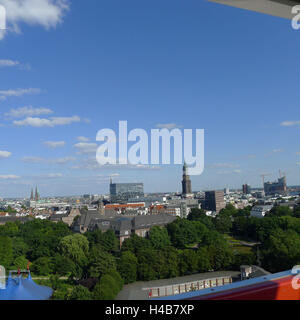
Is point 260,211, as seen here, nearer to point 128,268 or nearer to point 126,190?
point 128,268

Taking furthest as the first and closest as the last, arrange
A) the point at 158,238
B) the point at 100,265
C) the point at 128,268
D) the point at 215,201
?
the point at 215,201 → the point at 158,238 → the point at 128,268 → the point at 100,265

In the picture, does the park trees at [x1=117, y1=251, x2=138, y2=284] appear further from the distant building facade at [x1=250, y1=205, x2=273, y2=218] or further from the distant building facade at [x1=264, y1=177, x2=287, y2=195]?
the distant building facade at [x1=264, y1=177, x2=287, y2=195]

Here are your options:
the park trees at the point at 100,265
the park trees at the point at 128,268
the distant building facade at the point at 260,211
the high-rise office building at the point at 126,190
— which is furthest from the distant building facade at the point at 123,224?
the high-rise office building at the point at 126,190

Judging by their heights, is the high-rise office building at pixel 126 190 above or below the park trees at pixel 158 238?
above

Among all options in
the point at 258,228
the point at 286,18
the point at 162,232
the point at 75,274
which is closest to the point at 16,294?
the point at 286,18

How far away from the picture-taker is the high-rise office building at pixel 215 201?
25.8 m

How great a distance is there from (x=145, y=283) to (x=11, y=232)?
8.42 metres

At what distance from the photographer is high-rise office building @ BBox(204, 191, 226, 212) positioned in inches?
1016

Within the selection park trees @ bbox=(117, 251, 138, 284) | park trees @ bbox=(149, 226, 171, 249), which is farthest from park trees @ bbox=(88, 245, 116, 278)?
park trees @ bbox=(149, 226, 171, 249)

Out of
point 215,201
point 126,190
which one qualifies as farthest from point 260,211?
point 126,190

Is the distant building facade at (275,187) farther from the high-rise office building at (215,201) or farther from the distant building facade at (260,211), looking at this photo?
the distant building facade at (260,211)

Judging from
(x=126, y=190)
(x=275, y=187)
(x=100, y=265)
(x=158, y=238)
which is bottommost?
(x=158, y=238)

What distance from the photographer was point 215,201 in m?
25.8

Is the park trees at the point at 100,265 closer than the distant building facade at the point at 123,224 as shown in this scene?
Yes
